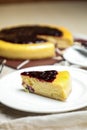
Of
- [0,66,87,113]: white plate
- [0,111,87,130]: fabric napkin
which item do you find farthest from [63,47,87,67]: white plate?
[0,111,87,130]: fabric napkin

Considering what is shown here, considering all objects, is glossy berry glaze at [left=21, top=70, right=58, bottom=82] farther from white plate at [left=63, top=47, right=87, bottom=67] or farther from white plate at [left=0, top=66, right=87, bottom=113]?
white plate at [left=63, top=47, right=87, bottom=67]

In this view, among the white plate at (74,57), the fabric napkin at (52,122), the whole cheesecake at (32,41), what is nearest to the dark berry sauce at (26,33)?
the whole cheesecake at (32,41)

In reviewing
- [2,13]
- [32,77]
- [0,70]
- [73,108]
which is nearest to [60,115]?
[73,108]

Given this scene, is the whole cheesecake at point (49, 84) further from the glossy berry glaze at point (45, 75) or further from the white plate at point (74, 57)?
the white plate at point (74, 57)

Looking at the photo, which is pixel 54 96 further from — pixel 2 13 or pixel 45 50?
pixel 2 13

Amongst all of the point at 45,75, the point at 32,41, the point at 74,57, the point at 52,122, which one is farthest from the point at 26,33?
the point at 52,122
